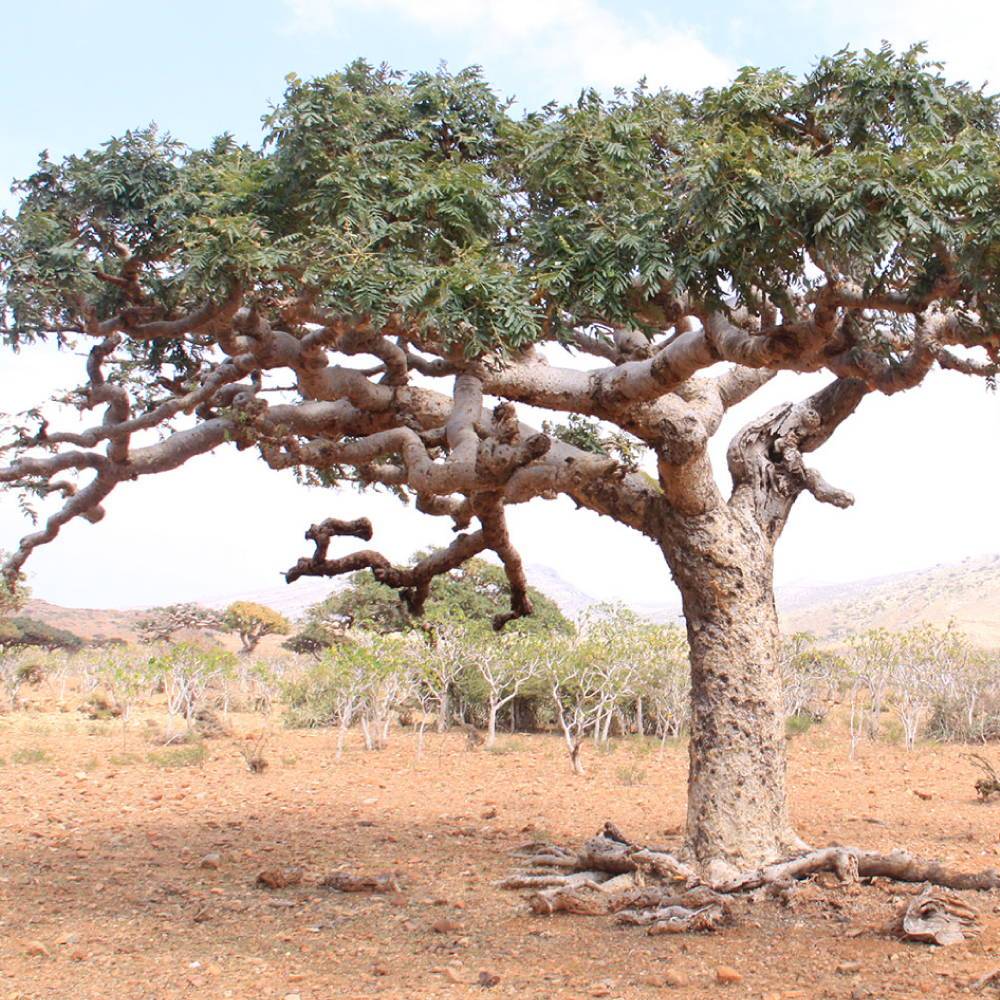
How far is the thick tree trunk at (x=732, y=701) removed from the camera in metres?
5.84

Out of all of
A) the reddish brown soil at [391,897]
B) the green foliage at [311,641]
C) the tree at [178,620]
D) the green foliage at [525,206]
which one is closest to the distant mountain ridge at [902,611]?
the tree at [178,620]

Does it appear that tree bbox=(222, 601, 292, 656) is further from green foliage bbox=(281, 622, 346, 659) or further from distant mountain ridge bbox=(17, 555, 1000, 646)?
distant mountain ridge bbox=(17, 555, 1000, 646)

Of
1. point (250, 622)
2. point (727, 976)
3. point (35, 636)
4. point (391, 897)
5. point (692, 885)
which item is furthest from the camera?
point (250, 622)

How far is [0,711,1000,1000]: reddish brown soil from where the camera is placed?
4438 millimetres

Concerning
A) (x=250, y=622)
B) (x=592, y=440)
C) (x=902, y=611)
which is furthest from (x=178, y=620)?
(x=902, y=611)

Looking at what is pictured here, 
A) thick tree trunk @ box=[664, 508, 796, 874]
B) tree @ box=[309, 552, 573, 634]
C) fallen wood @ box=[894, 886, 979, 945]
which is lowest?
fallen wood @ box=[894, 886, 979, 945]

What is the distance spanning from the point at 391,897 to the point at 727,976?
2.62 m

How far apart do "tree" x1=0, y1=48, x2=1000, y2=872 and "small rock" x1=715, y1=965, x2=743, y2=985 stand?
1444mm

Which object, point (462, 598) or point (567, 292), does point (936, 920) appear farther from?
point (462, 598)

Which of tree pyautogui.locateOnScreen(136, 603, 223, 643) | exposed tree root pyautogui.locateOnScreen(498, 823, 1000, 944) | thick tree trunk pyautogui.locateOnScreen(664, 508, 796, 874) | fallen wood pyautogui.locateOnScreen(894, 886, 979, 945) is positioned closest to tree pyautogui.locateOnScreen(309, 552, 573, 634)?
tree pyautogui.locateOnScreen(136, 603, 223, 643)

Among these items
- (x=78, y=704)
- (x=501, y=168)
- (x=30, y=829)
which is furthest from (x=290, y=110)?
(x=78, y=704)

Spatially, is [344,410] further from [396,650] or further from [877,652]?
[877,652]

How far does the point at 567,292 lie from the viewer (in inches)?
197

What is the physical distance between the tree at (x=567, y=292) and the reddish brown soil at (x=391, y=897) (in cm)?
126
